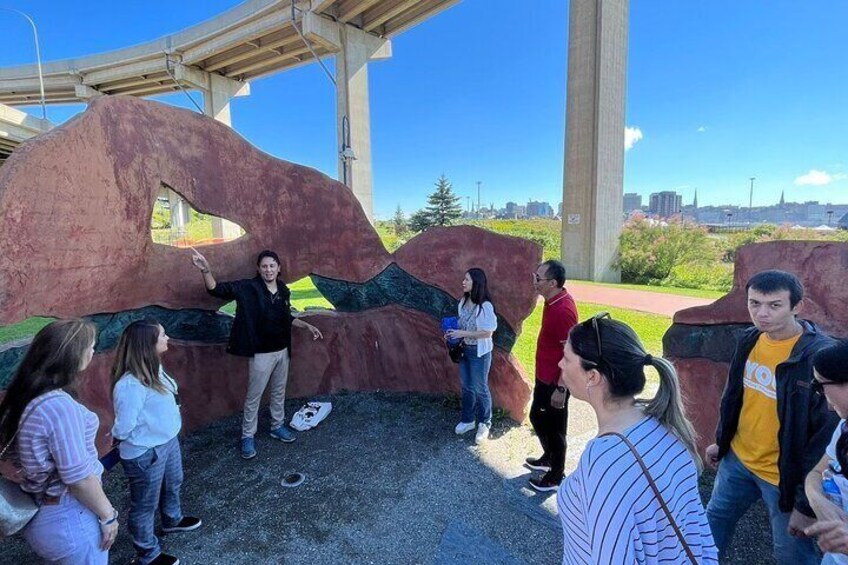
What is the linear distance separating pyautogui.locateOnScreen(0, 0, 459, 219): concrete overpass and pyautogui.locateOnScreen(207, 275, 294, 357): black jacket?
11.4 meters

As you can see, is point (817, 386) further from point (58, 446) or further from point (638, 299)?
point (638, 299)

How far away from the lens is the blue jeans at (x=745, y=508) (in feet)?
6.51

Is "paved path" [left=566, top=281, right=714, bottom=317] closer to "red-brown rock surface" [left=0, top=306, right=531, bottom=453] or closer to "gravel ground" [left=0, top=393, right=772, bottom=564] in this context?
"red-brown rock surface" [left=0, top=306, right=531, bottom=453]

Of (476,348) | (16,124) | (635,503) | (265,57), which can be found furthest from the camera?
(265,57)

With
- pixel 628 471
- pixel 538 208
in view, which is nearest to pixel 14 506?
pixel 628 471

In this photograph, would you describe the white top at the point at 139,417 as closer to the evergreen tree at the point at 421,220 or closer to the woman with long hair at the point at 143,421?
the woman with long hair at the point at 143,421

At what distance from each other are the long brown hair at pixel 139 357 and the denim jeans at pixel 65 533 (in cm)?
79

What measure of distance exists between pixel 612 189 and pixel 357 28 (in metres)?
12.1

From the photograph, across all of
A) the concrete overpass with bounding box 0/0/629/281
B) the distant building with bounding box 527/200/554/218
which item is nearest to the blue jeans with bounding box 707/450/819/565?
the concrete overpass with bounding box 0/0/629/281

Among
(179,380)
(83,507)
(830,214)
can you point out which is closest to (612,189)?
(179,380)

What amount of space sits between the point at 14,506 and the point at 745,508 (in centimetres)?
351

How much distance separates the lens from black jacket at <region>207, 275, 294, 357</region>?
395 cm

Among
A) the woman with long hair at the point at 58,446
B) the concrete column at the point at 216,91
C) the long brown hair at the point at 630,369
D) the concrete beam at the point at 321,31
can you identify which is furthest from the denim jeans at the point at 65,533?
the concrete column at the point at 216,91

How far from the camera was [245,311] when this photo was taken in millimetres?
3951
